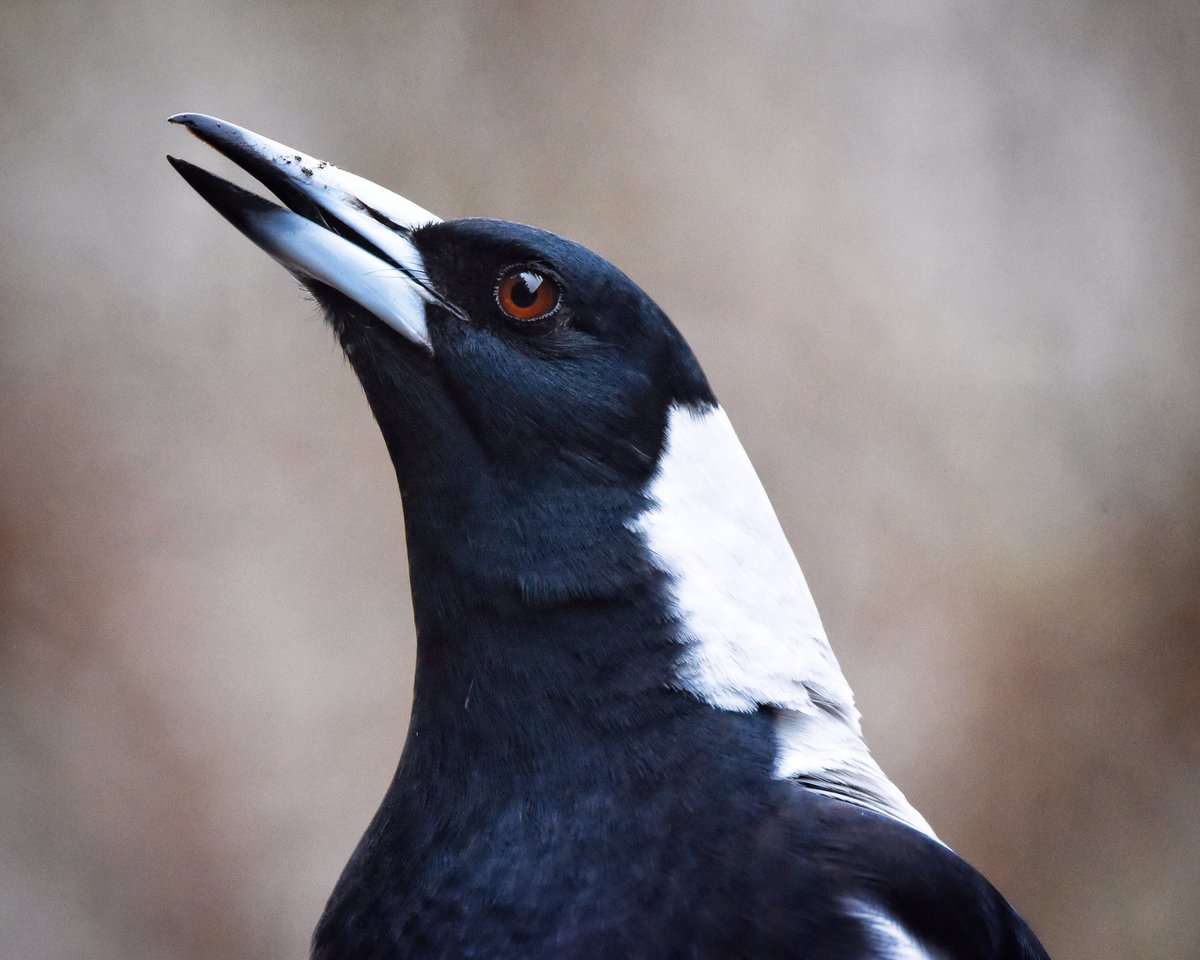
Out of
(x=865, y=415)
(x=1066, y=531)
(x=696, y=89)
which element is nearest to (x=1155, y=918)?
(x=1066, y=531)

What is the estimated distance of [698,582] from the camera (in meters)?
0.85

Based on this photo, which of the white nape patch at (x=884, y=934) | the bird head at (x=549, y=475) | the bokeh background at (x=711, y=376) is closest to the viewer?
the white nape patch at (x=884, y=934)

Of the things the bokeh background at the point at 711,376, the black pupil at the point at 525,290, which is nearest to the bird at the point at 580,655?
the black pupil at the point at 525,290

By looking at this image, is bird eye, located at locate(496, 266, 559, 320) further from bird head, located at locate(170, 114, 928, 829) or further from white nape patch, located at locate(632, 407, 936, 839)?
white nape patch, located at locate(632, 407, 936, 839)

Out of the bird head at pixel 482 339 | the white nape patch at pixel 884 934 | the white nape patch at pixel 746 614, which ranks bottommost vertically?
the white nape patch at pixel 884 934

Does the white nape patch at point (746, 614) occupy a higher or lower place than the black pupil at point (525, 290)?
lower

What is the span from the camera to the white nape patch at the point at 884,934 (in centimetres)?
72

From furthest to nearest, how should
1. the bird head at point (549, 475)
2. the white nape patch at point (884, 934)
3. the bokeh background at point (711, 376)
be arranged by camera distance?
the bokeh background at point (711, 376) < the bird head at point (549, 475) < the white nape patch at point (884, 934)

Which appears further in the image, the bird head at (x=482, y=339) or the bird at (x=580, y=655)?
the bird head at (x=482, y=339)

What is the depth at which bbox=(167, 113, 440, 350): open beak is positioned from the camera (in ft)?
2.76

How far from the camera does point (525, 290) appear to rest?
888 millimetres

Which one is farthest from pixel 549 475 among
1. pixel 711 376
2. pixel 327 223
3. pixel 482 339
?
pixel 711 376

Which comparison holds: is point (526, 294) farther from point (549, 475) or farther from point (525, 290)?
point (549, 475)

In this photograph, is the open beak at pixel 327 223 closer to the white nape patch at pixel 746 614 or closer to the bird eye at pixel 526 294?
the bird eye at pixel 526 294
